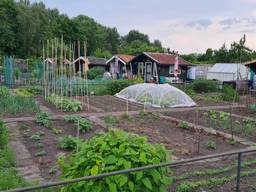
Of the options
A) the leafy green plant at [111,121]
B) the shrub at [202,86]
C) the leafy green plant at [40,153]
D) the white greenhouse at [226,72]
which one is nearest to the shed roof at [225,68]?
the white greenhouse at [226,72]

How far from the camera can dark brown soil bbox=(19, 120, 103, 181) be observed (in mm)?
5607

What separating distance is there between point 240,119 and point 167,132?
3.75m

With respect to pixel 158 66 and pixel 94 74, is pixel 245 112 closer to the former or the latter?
pixel 158 66

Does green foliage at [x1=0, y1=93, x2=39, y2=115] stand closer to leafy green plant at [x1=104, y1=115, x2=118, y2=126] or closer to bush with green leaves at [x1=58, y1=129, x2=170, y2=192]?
leafy green plant at [x1=104, y1=115, x2=118, y2=126]

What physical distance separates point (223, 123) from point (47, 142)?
18.7 feet

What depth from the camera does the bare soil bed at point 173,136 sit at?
7.09 m

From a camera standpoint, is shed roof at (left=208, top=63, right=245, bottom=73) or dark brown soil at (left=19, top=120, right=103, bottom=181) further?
shed roof at (left=208, top=63, right=245, bottom=73)

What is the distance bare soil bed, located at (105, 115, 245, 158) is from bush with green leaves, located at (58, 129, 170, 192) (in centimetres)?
332

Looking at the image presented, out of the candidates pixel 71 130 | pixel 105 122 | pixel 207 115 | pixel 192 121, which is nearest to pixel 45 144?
pixel 71 130

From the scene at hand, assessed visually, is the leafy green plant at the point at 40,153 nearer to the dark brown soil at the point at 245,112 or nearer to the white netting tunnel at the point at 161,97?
the dark brown soil at the point at 245,112

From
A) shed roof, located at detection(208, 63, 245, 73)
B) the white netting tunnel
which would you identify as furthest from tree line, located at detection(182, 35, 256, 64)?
the white netting tunnel

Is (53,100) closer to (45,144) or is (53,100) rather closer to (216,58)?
(45,144)

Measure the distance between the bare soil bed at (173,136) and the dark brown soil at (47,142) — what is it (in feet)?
4.08

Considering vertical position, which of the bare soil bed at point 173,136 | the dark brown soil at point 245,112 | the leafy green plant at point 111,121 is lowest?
the bare soil bed at point 173,136
